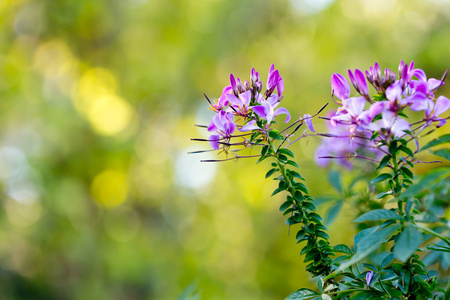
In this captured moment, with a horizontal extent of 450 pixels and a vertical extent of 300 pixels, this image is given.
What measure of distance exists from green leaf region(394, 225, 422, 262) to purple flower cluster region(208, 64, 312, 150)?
4.8 inches

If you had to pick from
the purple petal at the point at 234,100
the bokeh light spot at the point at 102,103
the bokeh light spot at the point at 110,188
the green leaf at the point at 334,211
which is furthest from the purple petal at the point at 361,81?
the bokeh light spot at the point at 110,188

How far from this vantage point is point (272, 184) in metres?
3.09

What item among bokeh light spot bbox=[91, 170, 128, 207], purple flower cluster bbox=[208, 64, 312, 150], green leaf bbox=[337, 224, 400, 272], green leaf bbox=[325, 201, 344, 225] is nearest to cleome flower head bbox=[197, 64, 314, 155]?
purple flower cluster bbox=[208, 64, 312, 150]

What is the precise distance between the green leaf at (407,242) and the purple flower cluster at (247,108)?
0.12 metres

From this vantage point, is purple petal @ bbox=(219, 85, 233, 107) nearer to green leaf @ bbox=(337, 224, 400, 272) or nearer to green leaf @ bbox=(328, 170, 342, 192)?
green leaf @ bbox=(337, 224, 400, 272)

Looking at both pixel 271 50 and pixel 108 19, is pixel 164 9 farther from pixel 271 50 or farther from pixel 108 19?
pixel 271 50

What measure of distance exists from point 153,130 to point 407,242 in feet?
10.6

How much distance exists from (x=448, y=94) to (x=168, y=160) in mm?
2230

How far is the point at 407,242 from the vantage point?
0.24 meters

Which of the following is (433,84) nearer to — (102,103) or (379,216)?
(379,216)

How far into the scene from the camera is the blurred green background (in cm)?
285

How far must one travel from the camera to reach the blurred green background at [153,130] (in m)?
2.85

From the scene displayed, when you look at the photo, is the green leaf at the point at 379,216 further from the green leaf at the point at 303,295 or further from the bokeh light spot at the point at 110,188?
the bokeh light spot at the point at 110,188

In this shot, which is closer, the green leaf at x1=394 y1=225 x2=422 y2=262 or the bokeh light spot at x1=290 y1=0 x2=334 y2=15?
the green leaf at x1=394 y1=225 x2=422 y2=262
